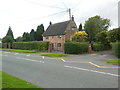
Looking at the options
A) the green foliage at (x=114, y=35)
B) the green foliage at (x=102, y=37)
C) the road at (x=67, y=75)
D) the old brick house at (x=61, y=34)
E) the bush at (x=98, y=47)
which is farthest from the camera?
the old brick house at (x=61, y=34)

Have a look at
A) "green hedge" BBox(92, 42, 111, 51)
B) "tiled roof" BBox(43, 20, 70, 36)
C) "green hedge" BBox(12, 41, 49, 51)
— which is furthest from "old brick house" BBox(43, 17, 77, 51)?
"green hedge" BBox(92, 42, 111, 51)

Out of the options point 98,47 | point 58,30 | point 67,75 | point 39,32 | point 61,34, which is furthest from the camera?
point 39,32

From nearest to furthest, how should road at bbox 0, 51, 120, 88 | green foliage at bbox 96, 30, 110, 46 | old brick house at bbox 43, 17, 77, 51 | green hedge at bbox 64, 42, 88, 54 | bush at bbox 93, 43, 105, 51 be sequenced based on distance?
road at bbox 0, 51, 120, 88, green hedge at bbox 64, 42, 88, 54, bush at bbox 93, 43, 105, 51, green foliage at bbox 96, 30, 110, 46, old brick house at bbox 43, 17, 77, 51

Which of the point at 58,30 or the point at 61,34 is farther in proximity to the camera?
the point at 58,30

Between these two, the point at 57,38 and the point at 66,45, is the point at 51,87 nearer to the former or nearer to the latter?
the point at 66,45

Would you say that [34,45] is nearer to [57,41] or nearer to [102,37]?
[57,41]

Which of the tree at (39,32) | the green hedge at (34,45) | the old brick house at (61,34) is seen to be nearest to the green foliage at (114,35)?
the green hedge at (34,45)

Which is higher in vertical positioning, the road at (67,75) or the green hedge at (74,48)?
the green hedge at (74,48)

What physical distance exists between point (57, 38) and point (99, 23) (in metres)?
22.0

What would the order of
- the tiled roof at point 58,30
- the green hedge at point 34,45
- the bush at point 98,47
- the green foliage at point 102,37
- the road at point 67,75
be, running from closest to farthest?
1. the road at point 67,75
2. the bush at point 98,47
3. the green hedge at point 34,45
4. the green foliage at point 102,37
5. the tiled roof at point 58,30

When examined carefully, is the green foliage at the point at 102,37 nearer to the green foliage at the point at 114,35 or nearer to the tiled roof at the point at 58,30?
the tiled roof at the point at 58,30

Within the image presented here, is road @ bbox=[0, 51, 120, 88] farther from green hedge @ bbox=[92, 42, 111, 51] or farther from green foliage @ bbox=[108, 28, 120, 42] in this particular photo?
green hedge @ bbox=[92, 42, 111, 51]

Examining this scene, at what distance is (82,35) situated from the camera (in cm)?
3173

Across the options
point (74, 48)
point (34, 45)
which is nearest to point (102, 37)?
point (74, 48)
